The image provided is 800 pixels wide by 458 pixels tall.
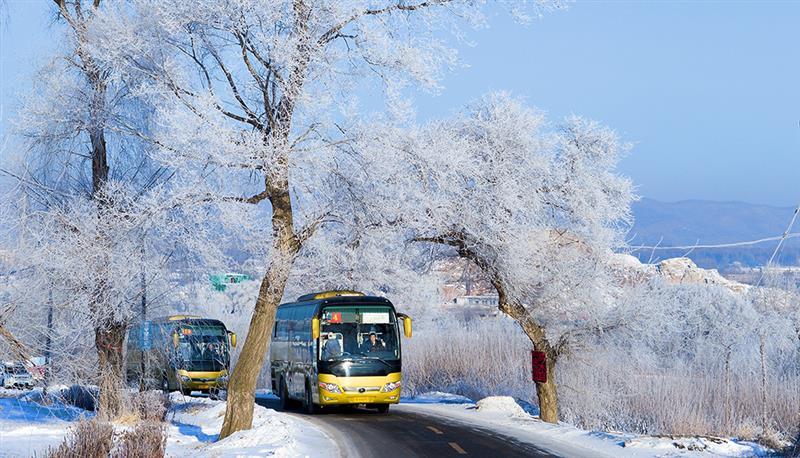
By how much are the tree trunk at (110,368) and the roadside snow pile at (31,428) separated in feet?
2.12

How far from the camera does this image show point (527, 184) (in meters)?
28.2

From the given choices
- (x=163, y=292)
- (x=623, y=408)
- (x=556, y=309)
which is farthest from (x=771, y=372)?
(x=163, y=292)

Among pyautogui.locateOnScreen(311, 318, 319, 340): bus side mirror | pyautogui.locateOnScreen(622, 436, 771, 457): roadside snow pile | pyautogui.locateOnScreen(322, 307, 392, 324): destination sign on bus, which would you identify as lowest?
pyautogui.locateOnScreen(622, 436, 771, 457): roadside snow pile

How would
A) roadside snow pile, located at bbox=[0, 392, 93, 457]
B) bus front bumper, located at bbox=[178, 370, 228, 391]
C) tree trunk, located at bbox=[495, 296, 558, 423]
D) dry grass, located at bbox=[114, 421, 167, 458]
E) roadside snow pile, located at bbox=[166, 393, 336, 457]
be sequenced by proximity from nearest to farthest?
1. dry grass, located at bbox=[114, 421, 167, 458]
2. roadside snow pile, located at bbox=[166, 393, 336, 457]
3. roadside snow pile, located at bbox=[0, 392, 93, 457]
4. tree trunk, located at bbox=[495, 296, 558, 423]
5. bus front bumper, located at bbox=[178, 370, 228, 391]

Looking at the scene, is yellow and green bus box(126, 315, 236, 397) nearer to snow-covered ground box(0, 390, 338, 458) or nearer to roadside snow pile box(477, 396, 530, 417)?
snow-covered ground box(0, 390, 338, 458)

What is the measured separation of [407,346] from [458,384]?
24.3 feet

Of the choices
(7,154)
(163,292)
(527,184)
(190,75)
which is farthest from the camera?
(527,184)

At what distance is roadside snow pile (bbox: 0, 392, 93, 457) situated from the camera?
19125 millimetres

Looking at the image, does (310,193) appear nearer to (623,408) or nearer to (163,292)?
(163,292)

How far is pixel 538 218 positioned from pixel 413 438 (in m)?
10.3

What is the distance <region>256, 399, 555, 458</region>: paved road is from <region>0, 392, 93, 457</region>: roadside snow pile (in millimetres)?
5502

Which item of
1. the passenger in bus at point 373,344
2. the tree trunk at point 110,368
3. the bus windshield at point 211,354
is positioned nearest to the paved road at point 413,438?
the passenger in bus at point 373,344

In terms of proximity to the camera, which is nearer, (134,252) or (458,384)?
(134,252)

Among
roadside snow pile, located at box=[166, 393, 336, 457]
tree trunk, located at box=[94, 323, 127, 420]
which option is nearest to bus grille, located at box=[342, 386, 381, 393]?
roadside snow pile, located at box=[166, 393, 336, 457]
